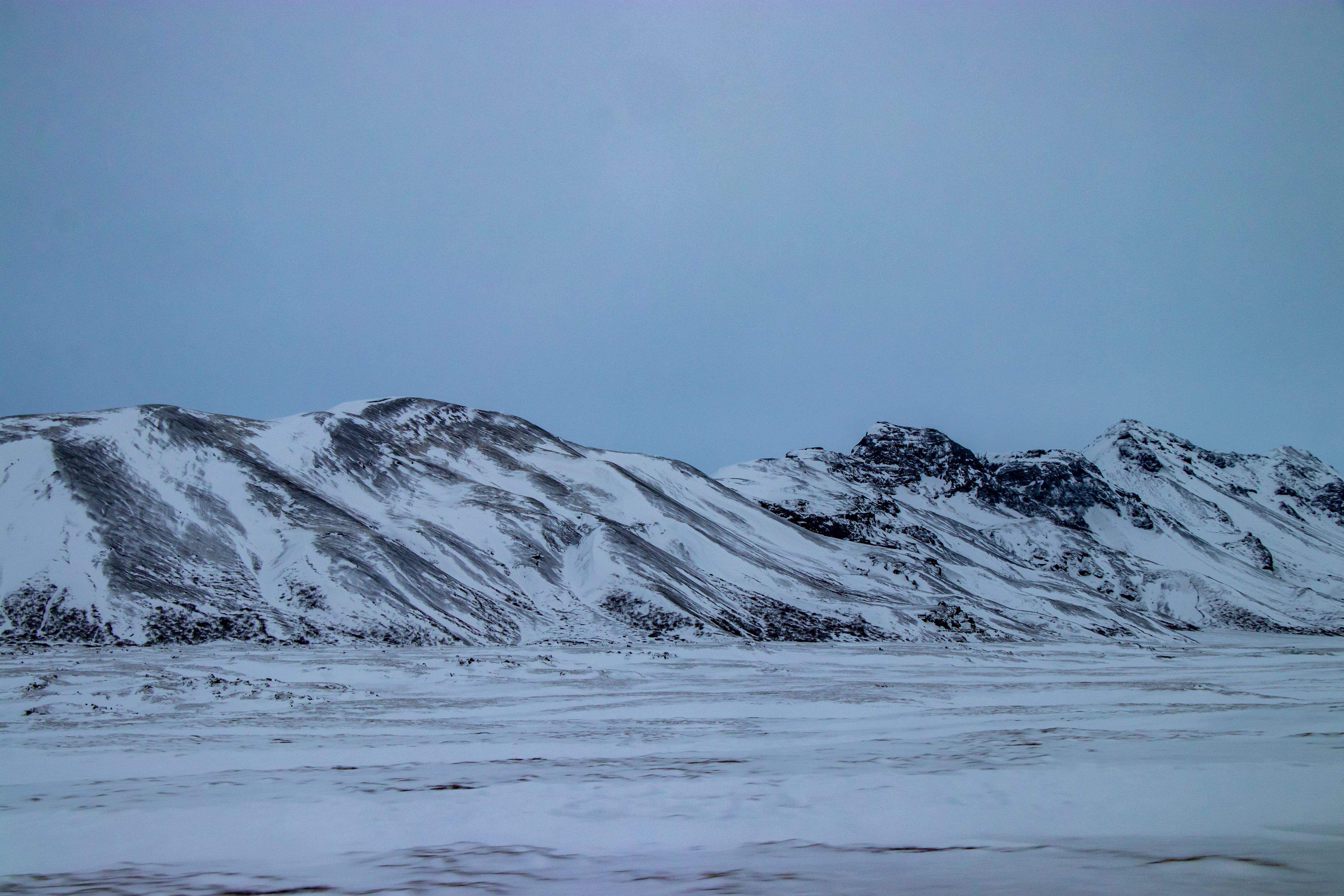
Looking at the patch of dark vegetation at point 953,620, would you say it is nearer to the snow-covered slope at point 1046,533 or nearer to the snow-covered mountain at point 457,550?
the snow-covered mountain at point 457,550

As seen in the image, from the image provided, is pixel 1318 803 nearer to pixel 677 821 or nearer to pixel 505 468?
pixel 677 821

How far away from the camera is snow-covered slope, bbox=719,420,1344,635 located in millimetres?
122188

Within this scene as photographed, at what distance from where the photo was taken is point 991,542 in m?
159

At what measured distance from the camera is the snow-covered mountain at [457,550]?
4934 cm

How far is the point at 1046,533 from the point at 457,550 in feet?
460

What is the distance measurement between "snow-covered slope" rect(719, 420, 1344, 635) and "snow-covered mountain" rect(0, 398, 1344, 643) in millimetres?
1109

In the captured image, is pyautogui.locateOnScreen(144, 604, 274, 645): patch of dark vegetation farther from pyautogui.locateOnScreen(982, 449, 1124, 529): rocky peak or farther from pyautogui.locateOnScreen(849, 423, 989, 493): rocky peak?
pyautogui.locateOnScreen(982, 449, 1124, 529): rocky peak

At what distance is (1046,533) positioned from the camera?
6476 inches

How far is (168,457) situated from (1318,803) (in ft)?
258

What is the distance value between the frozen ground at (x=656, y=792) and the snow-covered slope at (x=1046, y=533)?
92.3m

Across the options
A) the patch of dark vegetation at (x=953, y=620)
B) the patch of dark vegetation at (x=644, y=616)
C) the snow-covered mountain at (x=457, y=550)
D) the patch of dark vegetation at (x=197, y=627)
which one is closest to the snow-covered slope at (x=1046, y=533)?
the snow-covered mountain at (x=457, y=550)

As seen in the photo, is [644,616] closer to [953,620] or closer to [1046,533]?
[953,620]

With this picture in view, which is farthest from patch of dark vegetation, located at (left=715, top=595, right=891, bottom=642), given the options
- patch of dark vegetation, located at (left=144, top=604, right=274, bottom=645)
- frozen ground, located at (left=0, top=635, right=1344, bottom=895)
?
frozen ground, located at (left=0, top=635, right=1344, bottom=895)

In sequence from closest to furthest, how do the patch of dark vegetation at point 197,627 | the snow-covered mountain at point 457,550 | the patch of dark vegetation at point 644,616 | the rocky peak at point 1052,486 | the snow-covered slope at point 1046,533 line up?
1. the patch of dark vegetation at point 197,627
2. the snow-covered mountain at point 457,550
3. the patch of dark vegetation at point 644,616
4. the snow-covered slope at point 1046,533
5. the rocky peak at point 1052,486
